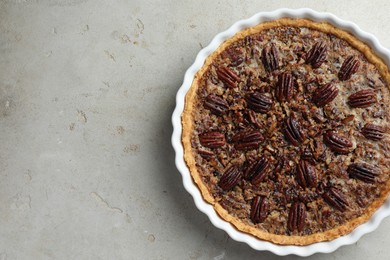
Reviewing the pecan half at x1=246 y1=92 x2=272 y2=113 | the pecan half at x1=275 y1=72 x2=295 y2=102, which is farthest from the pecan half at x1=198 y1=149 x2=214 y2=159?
the pecan half at x1=275 y1=72 x2=295 y2=102

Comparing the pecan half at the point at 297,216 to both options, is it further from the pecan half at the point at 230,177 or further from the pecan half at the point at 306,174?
the pecan half at the point at 230,177

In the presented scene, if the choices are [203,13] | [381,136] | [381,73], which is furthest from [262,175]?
[203,13]

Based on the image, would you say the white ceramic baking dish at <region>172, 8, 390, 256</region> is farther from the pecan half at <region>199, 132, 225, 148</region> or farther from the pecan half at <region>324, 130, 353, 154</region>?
the pecan half at <region>324, 130, 353, 154</region>

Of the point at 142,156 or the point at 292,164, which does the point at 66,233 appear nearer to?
the point at 142,156

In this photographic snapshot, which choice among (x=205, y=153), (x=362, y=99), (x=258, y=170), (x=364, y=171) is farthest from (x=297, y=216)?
(x=362, y=99)

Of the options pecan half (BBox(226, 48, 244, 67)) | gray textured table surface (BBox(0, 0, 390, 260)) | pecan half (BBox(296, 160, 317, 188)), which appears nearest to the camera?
pecan half (BBox(296, 160, 317, 188))

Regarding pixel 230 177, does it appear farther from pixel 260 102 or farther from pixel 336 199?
pixel 336 199
